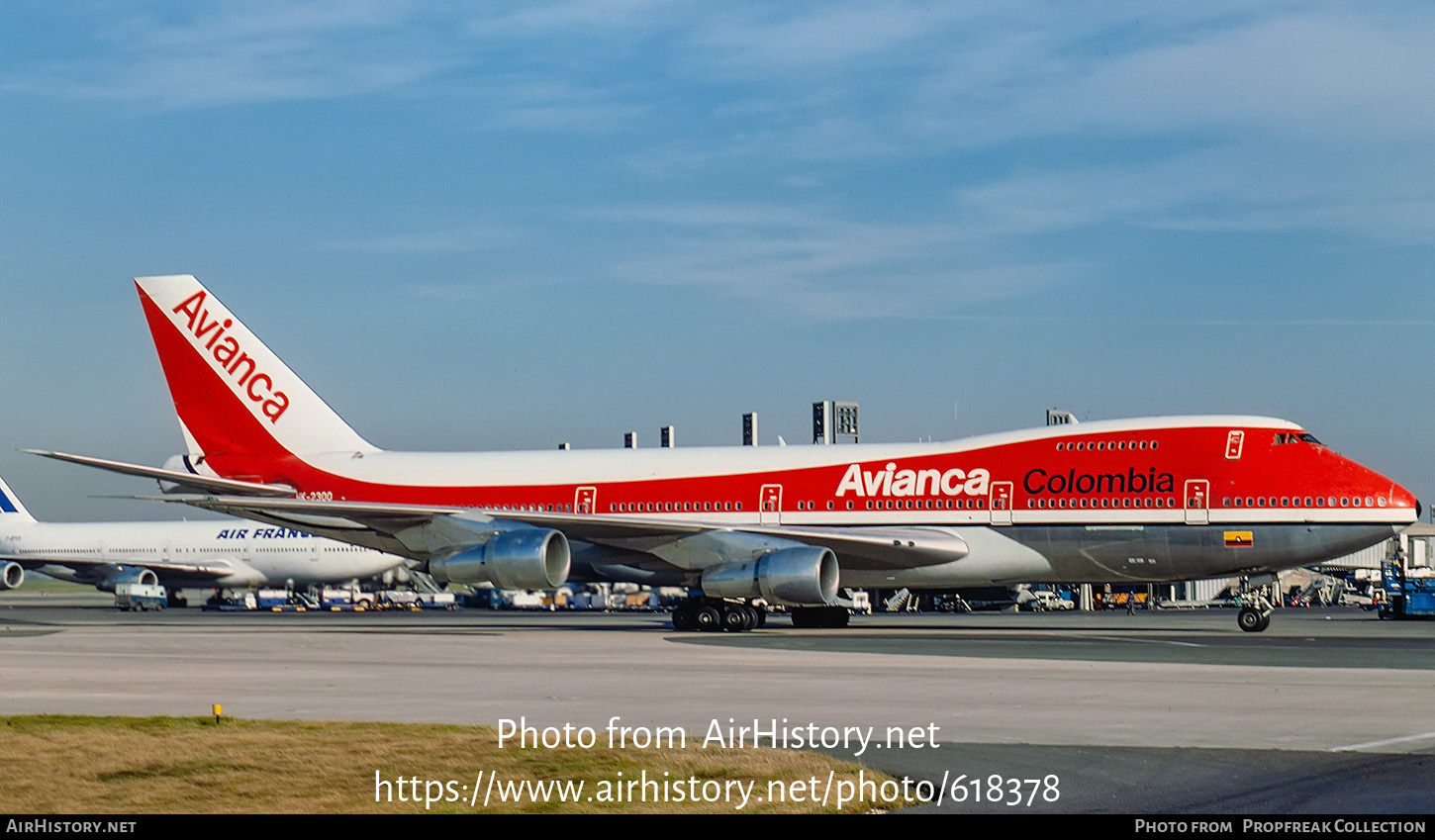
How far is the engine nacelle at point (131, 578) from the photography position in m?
79.0

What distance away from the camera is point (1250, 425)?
3297 centimetres

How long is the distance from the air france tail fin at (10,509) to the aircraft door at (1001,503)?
6781 cm

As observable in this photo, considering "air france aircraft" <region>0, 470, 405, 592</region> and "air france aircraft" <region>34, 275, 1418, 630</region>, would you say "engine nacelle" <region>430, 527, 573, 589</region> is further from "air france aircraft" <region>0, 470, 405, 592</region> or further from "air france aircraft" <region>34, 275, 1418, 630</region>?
"air france aircraft" <region>0, 470, 405, 592</region>

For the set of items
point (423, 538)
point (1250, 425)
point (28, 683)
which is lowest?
point (28, 683)

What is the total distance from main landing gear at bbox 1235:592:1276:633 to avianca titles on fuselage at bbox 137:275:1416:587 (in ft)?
3.00

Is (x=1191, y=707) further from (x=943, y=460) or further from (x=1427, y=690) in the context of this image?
(x=943, y=460)

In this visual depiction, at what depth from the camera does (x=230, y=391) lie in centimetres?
4134

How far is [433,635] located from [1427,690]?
22065 mm

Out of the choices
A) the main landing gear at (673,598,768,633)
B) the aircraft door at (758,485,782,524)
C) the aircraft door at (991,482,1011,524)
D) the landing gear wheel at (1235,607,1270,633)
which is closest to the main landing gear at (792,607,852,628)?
the main landing gear at (673,598,768,633)

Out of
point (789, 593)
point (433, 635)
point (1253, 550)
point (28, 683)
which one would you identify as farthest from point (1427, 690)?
point (433, 635)

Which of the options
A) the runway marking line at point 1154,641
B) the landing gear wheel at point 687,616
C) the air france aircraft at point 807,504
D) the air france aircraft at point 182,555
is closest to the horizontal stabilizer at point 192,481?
the air france aircraft at point 807,504

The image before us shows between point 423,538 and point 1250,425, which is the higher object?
point 1250,425

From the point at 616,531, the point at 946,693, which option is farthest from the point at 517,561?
the point at 946,693

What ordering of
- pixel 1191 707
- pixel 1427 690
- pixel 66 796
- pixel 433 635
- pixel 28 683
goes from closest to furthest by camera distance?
pixel 66 796, pixel 1191 707, pixel 1427 690, pixel 28 683, pixel 433 635
